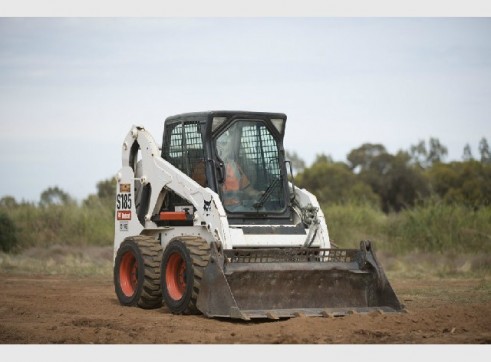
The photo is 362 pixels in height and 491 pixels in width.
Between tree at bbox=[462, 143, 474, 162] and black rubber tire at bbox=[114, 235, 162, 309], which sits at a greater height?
tree at bbox=[462, 143, 474, 162]

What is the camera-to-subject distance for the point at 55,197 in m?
34.0

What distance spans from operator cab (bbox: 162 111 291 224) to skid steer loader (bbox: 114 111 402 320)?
0.02 meters

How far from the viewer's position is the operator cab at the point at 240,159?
15.1 meters

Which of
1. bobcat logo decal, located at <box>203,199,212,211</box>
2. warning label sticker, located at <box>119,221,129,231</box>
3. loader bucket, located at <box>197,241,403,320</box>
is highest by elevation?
bobcat logo decal, located at <box>203,199,212,211</box>

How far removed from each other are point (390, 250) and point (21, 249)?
1080cm

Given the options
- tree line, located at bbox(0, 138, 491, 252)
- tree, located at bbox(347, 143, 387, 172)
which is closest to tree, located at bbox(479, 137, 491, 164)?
tree line, located at bbox(0, 138, 491, 252)

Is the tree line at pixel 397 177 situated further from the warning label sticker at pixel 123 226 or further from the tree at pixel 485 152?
the warning label sticker at pixel 123 226

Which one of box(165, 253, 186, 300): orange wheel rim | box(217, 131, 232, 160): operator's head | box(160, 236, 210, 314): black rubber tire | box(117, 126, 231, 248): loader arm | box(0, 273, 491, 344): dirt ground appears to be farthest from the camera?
box(217, 131, 232, 160): operator's head

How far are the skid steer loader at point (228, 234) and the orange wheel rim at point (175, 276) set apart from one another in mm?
15

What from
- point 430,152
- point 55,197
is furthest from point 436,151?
point 55,197

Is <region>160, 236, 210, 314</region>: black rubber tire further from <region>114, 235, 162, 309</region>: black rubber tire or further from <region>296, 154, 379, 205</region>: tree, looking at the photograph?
<region>296, 154, 379, 205</region>: tree

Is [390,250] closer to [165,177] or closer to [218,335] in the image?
[165,177]

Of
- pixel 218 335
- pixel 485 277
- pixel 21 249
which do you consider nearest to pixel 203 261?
pixel 218 335

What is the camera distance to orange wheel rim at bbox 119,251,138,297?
53.6 feet
